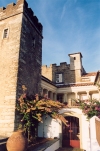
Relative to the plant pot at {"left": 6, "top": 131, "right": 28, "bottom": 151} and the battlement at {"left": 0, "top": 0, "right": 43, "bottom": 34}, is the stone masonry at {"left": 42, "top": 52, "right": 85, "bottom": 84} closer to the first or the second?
the battlement at {"left": 0, "top": 0, "right": 43, "bottom": 34}

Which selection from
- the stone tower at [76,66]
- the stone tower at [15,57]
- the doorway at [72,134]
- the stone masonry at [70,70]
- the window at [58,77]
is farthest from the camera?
the window at [58,77]

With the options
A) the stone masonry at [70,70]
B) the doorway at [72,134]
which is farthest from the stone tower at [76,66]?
the doorway at [72,134]

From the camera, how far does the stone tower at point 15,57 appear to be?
8.34 meters

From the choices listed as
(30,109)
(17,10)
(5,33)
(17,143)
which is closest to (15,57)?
(5,33)

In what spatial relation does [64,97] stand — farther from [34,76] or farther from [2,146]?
[2,146]

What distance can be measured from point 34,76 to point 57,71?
40.9ft

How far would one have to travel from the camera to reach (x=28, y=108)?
8.39m

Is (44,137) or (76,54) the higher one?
(76,54)

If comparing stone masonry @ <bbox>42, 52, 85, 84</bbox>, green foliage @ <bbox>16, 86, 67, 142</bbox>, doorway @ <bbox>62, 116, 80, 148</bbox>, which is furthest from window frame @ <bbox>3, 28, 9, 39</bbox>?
stone masonry @ <bbox>42, 52, 85, 84</bbox>

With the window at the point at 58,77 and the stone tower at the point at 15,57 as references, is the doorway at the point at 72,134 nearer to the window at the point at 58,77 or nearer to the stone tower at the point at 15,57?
the stone tower at the point at 15,57

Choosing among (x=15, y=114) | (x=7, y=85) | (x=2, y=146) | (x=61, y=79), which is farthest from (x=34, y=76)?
(x=61, y=79)

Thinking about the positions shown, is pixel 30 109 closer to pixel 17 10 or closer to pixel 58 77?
pixel 17 10

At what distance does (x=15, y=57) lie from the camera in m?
9.17

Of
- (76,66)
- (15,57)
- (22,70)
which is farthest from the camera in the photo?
(76,66)
